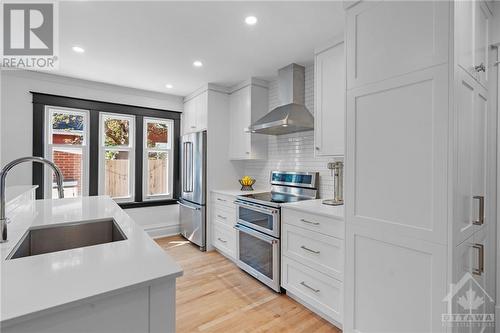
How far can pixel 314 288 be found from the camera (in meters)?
2.19

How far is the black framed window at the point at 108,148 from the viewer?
11.8ft

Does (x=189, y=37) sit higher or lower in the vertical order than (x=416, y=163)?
higher

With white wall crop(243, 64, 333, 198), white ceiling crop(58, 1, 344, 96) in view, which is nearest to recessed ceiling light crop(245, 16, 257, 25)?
white ceiling crop(58, 1, 344, 96)

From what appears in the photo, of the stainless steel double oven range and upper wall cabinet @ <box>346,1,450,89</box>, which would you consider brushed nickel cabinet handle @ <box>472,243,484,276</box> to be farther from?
the stainless steel double oven range

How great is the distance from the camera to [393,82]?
148 centimetres

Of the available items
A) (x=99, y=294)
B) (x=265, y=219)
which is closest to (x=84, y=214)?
(x=99, y=294)

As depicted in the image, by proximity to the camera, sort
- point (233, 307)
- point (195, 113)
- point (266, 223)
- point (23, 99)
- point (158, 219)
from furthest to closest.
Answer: point (158, 219) → point (195, 113) → point (23, 99) → point (266, 223) → point (233, 307)

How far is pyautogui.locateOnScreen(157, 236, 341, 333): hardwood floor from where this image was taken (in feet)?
6.73

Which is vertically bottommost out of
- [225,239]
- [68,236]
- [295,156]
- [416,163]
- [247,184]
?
[225,239]

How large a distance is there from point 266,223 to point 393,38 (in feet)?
6.39

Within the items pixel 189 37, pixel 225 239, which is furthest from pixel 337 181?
pixel 189 37

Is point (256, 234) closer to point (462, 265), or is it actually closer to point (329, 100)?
point (329, 100)

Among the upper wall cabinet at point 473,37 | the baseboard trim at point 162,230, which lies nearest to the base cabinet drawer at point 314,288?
the upper wall cabinet at point 473,37

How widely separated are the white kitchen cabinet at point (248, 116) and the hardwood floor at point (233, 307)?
1643mm
